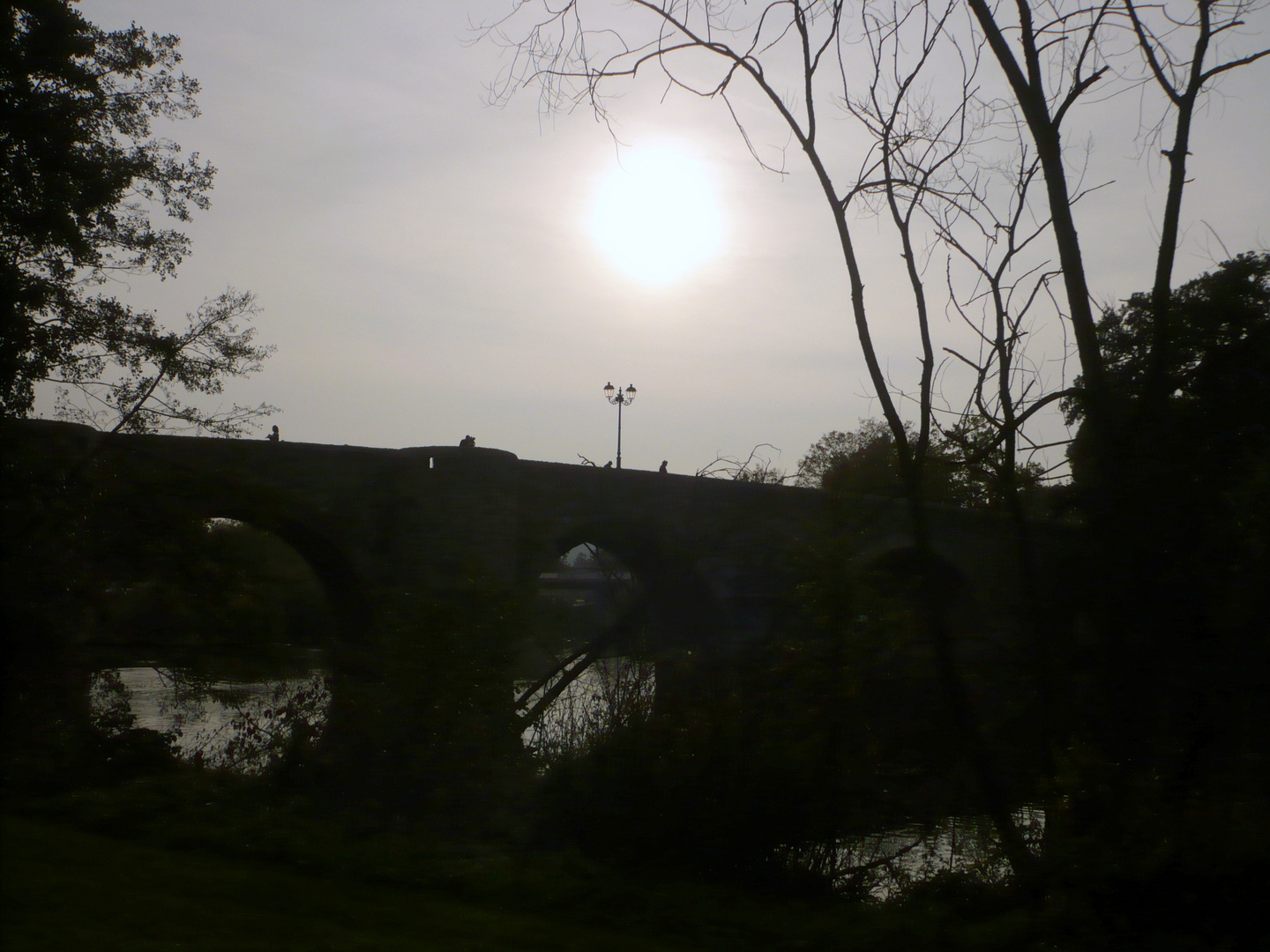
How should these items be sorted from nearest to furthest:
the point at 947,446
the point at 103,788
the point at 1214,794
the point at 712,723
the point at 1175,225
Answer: the point at 1214,794, the point at 103,788, the point at 712,723, the point at 1175,225, the point at 947,446

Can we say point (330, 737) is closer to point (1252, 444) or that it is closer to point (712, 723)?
point (712, 723)

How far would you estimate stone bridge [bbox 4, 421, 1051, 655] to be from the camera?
4922 mm

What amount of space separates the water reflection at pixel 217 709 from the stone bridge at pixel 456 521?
0.44m

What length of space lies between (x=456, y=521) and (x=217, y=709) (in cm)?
171

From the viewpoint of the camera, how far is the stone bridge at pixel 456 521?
4922 millimetres

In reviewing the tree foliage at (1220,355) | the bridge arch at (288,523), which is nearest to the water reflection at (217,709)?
the bridge arch at (288,523)

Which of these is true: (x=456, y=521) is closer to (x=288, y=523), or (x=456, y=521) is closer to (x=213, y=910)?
(x=288, y=523)

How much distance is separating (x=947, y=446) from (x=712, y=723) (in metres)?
2.18

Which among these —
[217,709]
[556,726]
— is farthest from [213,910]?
[217,709]

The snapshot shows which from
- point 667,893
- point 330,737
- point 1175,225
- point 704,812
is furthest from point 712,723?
point 1175,225

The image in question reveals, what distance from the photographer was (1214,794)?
3.75m

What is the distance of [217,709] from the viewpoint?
20.5ft

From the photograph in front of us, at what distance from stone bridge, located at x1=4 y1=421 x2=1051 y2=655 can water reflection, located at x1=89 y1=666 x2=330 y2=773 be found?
1.43 feet

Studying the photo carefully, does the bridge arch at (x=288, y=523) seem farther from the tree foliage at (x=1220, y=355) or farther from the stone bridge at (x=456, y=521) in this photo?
the tree foliage at (x=1220, y=355)
